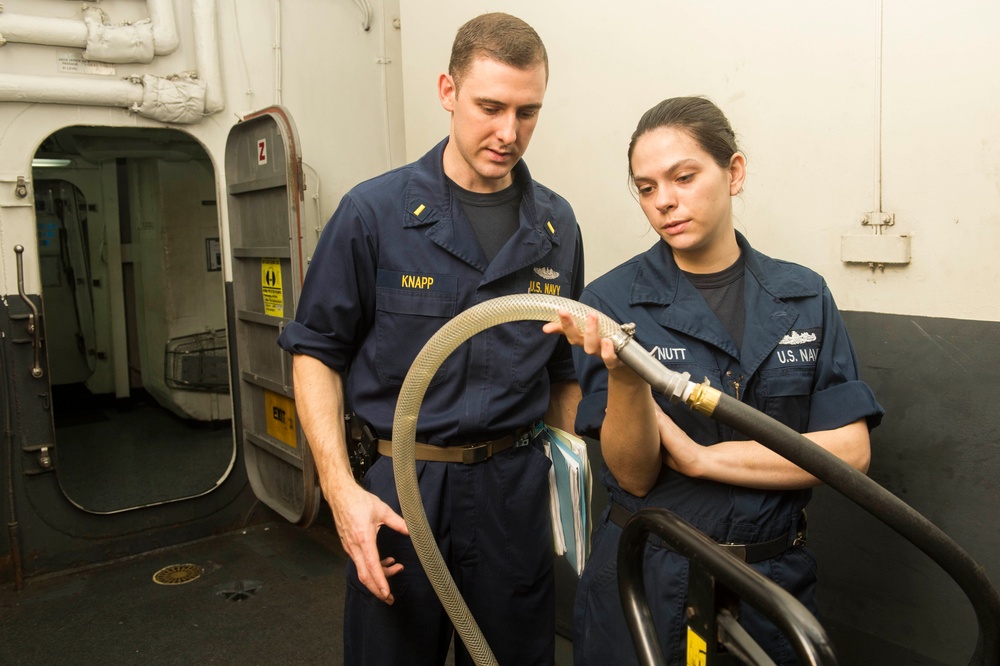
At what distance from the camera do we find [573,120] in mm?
2551

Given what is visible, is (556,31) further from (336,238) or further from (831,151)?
(336,238)

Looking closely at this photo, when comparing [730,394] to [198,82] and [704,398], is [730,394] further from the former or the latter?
[198,82]

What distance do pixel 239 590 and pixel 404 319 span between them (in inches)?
88.2

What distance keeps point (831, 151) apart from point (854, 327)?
436 millimetres

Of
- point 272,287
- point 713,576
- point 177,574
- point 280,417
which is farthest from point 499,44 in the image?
point 177,574

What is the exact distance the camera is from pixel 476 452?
155 centimetres

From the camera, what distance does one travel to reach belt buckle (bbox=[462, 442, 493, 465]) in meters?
1.54

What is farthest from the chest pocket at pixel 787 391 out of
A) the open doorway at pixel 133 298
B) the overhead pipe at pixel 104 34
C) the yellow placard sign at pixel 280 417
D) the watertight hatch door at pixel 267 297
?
the open doorway at pixel 133 298

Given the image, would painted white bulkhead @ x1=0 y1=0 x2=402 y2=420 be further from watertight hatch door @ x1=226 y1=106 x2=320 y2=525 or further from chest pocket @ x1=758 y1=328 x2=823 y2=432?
chest pocket @ x1=758 y1=328 x2=823 y2=432

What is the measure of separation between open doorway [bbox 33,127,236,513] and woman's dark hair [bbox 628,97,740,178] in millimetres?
4363

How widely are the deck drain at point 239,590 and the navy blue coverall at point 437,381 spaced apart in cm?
184

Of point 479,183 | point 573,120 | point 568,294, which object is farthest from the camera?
point 573,120

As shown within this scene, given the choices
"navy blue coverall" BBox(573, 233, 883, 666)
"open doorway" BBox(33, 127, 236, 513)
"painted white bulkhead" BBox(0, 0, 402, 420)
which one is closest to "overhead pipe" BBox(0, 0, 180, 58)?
"painted white bulkhead" BBox(0, 0, 402, 420)

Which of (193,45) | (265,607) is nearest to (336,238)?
(265,607)
